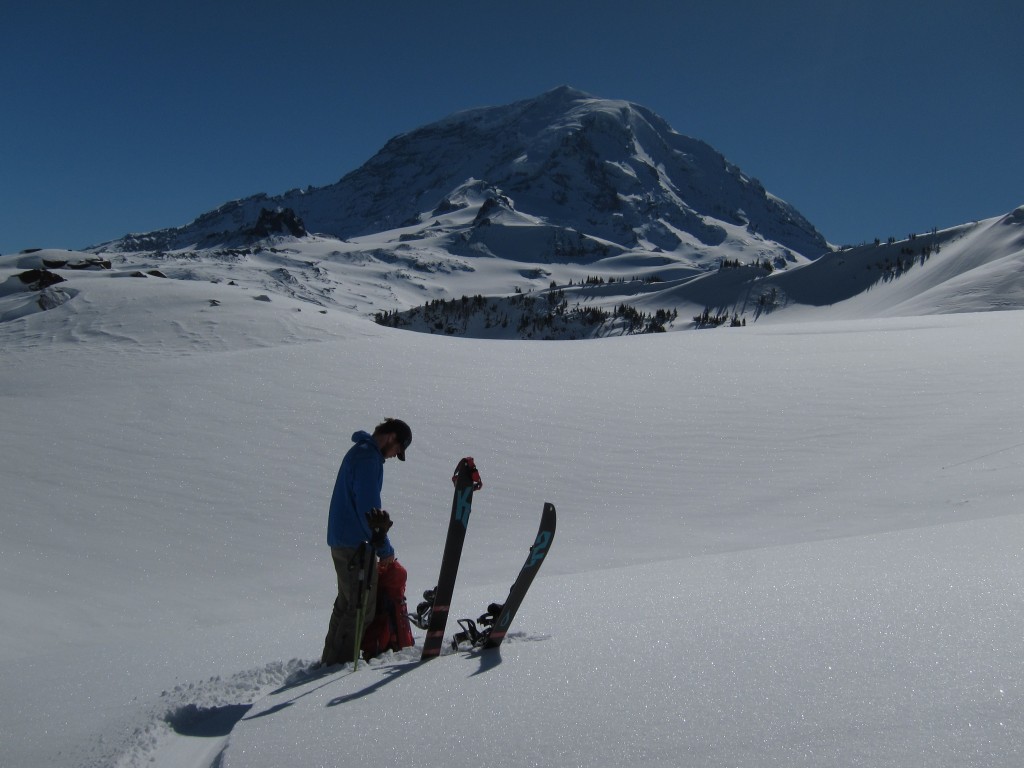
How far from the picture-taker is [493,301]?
78688mm

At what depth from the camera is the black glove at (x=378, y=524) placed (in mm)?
4203

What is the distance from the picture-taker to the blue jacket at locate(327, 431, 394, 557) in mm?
4305

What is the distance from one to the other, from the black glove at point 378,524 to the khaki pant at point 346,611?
14 centimetres

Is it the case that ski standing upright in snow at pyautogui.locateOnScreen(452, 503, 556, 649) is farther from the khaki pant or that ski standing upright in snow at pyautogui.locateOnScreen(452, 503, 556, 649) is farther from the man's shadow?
the khaki pant

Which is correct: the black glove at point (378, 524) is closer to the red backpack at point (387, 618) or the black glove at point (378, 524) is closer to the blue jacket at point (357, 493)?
the blue jacket at point (357, 493)

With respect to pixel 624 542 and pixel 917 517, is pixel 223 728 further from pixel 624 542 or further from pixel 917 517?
pixel 917 517

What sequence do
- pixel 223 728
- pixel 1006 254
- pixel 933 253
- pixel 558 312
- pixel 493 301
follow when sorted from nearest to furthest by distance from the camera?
pixel 223 728
pixel 1006 254
pixel 933 253
pixel 558 312
pixel 493 301

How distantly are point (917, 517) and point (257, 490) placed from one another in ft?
23.1

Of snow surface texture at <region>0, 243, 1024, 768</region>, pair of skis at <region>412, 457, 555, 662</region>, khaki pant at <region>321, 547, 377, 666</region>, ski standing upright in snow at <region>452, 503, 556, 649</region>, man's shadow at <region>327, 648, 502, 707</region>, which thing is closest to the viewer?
snow surface texture at <region>0, 243, 1024, 768</region>

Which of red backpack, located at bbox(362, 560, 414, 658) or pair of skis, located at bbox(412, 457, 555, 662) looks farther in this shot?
red backpack, located at bbox(362, 560, 414, 658)

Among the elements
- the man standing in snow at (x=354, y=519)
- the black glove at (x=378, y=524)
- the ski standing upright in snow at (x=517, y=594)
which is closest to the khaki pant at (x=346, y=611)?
the man standing in snow at (x=354, y=519)

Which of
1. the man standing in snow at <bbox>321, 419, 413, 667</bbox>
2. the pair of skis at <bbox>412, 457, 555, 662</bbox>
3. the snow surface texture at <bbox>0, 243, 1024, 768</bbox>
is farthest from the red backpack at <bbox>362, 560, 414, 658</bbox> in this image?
the pair of skis at <bbox>412, 457, 555, 662</bbox>

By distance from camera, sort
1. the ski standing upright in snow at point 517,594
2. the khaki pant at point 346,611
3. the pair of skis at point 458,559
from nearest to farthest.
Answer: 1. the ski standing upright in snow at point 517,594
2. the pair of skis at point 458,559
3. the khaki pant at point 346,611

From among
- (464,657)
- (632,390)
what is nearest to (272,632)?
(464,657)
